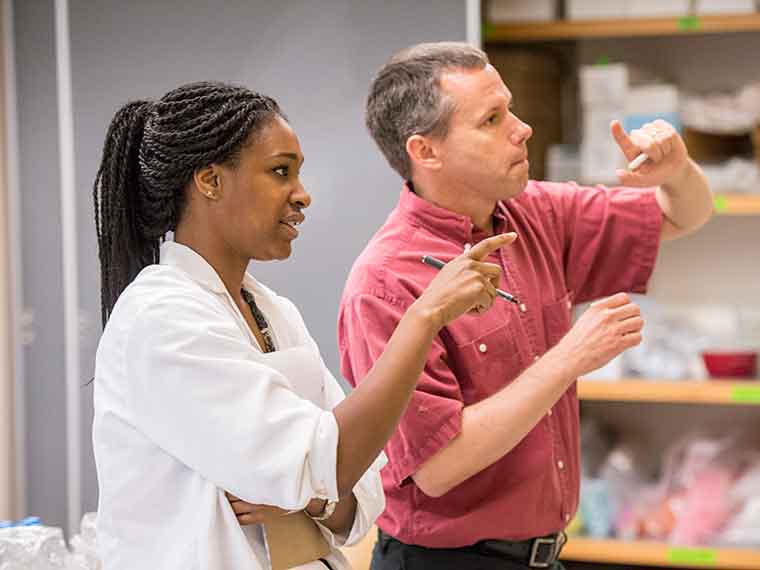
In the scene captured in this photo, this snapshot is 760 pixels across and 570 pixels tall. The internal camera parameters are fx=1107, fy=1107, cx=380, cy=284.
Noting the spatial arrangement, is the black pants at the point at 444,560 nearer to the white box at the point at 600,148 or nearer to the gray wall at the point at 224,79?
the gray wall at the point at 224,79

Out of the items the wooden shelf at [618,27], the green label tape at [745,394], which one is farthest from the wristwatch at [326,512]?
the wooden shelf at [618,27]

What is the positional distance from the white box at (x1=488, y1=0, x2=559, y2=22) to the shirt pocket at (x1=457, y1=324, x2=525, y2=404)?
1352mm

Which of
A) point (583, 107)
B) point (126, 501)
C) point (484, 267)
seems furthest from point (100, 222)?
point (583, 107)

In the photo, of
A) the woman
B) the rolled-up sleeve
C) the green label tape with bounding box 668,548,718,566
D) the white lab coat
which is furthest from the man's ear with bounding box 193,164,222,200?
the green label tape with bounding box 668,548,718,566

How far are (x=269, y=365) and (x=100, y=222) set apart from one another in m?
0.31

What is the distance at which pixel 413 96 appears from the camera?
1861mm

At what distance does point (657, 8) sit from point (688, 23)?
0.09 m

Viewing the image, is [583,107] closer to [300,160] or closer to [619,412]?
[619,412]

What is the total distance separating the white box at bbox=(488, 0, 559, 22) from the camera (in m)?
2.89

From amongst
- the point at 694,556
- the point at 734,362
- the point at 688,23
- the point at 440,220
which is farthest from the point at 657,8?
the point at 694,556

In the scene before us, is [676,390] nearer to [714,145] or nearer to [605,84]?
[714,145]

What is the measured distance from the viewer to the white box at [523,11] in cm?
289

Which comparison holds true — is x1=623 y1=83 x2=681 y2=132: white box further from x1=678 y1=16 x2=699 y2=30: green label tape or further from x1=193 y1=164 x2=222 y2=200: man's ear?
x1=193 y1=164 x2=222 y2=200: man's ear

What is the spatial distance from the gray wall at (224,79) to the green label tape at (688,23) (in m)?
0.55
